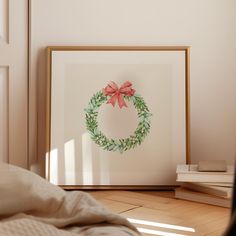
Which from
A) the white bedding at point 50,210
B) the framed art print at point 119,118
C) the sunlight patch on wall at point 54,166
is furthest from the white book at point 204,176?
the white bedding at point 50,210

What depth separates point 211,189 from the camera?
1.79 m

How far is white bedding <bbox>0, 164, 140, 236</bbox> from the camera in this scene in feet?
2.91

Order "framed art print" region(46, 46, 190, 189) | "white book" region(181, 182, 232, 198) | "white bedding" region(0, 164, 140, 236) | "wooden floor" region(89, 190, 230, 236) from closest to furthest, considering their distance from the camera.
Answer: "white bedding" region(0, 164, 140, 236) < "wooden floor" region(89, 190, 230, 236) < "white book" region(181, 182, 232, 198) < "framed art print" region(46, 46, 190, 189)

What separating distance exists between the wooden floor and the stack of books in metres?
0.03

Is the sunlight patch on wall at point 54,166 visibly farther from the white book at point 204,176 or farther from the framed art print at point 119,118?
the white book at point 204,176

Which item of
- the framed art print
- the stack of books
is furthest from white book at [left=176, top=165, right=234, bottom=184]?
the framed art print

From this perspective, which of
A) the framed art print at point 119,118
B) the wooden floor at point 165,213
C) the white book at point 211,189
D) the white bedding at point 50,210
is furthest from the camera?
the framed art print at point 119,118

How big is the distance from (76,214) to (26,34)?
1.39 meters

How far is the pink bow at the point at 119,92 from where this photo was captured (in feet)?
6.83

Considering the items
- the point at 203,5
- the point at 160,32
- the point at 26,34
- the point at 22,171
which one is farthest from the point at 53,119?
the point at 22,171

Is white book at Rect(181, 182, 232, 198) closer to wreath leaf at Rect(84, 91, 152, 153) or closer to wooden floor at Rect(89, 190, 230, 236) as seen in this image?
wooden floor at Rect(89, 190, 230, 236)

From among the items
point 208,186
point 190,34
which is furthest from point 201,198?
point 190,34

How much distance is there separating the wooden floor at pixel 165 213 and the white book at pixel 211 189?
0.05m

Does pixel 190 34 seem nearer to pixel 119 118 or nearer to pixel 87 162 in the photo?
pixel 119 118
